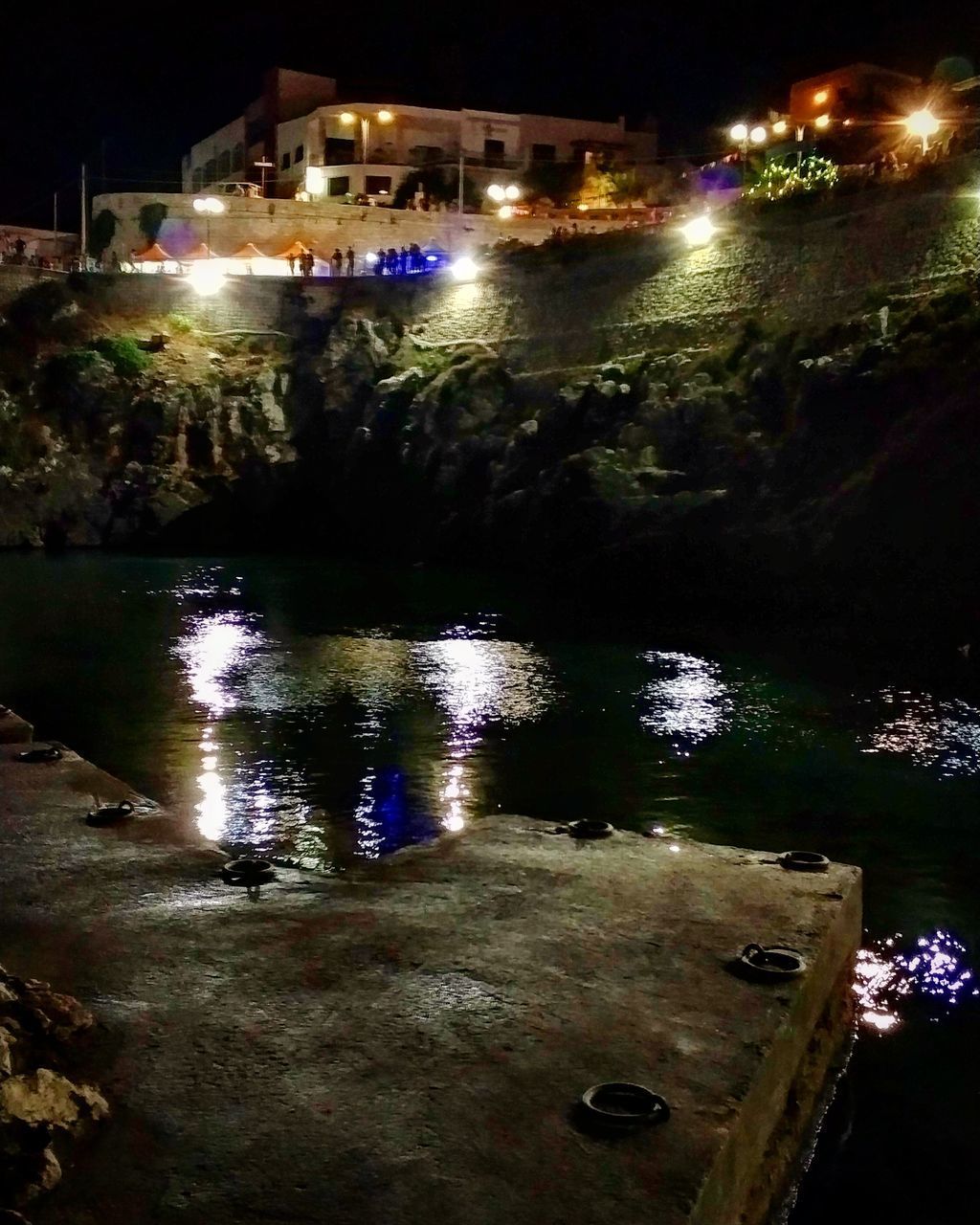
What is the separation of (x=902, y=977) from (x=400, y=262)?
155 feet

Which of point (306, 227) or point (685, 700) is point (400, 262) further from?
point (685, 700)

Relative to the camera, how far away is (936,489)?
2605 centimetres

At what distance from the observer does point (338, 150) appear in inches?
2368

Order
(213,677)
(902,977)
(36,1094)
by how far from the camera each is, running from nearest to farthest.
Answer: (36,1094), (902,977), (213,677)

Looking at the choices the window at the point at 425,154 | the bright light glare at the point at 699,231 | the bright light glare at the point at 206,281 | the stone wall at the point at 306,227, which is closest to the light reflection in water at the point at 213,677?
the bright light glare at the point at 699,231

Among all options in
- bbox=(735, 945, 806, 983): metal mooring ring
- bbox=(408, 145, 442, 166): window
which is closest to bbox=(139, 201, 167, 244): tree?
bbox=(408, 145, 442, 166): window

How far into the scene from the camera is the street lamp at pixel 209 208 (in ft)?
173

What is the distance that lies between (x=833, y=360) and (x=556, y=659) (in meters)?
14.2

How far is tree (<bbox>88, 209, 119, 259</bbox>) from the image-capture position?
54.4 meters

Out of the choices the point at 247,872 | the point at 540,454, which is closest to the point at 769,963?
the point at 247,872

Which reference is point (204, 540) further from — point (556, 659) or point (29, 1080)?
point (29, 1080)

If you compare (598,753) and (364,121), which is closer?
(598,753)

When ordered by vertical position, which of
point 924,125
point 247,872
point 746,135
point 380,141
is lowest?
point 247,872

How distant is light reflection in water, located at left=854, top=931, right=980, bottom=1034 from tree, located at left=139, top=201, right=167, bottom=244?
5329 centimetres
